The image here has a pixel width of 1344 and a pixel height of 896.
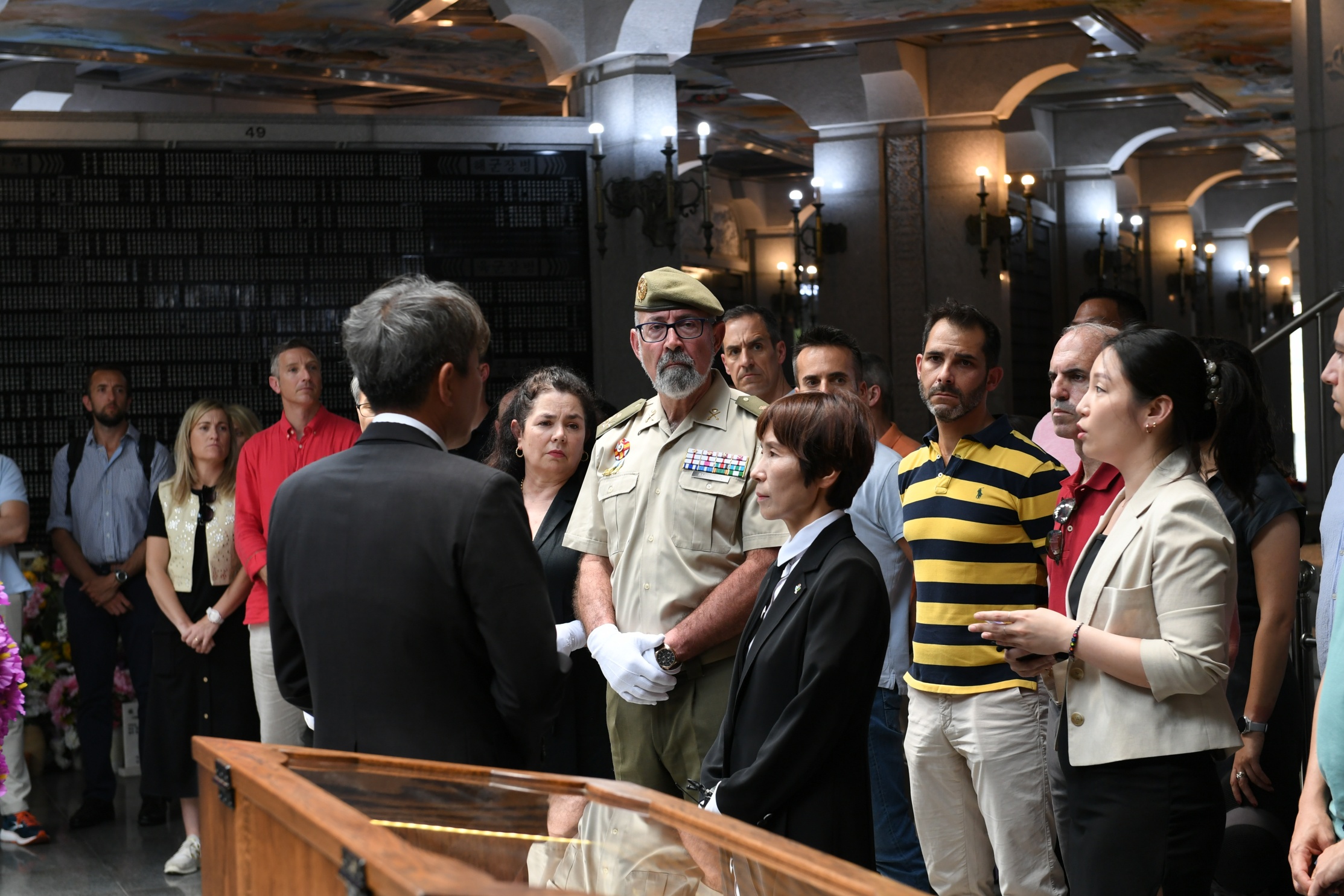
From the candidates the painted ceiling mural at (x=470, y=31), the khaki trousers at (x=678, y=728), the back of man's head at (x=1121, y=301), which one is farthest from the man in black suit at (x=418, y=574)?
the painted ceiling mural at (x=470, y=31)

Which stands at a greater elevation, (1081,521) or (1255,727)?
(1081,521)

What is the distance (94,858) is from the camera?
5266 mm

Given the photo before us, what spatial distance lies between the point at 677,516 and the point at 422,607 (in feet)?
3.67

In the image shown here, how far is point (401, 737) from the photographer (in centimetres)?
216

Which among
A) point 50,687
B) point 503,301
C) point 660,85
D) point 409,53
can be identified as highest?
point 409,53

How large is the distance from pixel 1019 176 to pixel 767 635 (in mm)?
13345

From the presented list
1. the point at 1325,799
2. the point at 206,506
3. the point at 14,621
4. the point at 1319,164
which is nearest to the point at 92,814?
the point at 14,621

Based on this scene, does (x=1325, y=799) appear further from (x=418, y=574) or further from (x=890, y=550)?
(x=890, y=550)

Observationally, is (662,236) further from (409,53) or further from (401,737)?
(401,737)

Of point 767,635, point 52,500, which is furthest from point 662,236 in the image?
point 767,635

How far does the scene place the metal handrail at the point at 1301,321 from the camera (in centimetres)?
592

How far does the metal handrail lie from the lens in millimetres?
5922

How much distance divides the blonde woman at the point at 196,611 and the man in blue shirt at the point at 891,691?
2886 mm

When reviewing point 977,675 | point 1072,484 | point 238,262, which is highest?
point 238,262
